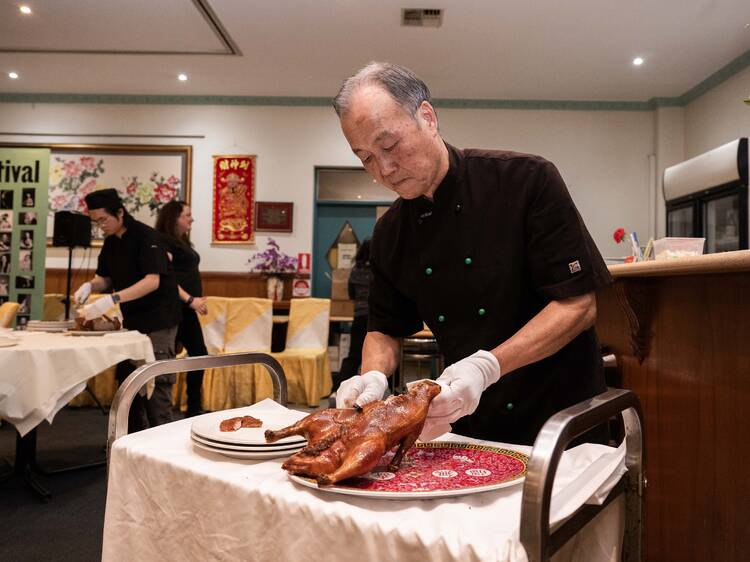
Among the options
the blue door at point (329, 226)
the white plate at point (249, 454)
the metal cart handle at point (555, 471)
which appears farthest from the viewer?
the blue door at point (329, 226)

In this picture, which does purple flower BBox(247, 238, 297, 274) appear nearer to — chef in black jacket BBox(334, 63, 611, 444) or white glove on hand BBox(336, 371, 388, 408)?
chef in black jacket BBox(334, 63, 611, 444)

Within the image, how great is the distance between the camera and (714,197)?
16.7ft

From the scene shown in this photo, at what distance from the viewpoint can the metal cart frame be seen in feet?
1.85

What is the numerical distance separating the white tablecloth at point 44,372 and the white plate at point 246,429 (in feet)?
6.13

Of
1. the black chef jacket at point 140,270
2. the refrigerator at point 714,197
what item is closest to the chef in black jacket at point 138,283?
the black chef jacket at point 140,270

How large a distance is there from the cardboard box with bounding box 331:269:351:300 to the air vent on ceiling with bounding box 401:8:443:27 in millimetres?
3000

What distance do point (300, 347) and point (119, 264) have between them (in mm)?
2184

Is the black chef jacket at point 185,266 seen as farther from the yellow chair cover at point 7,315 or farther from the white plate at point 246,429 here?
the white plate at point 246,429

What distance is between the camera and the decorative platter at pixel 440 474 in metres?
0.67

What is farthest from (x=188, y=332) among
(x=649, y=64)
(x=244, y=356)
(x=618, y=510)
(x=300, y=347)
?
(x=649, y=64)

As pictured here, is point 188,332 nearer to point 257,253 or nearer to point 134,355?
point 134,355

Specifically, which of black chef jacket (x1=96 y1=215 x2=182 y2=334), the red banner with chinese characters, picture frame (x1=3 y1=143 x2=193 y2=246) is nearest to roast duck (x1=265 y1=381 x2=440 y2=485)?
black chef jacket (x1=96 y1=215 x2=182 y2=334)

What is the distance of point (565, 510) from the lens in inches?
25.6

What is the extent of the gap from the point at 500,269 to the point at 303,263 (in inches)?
234
